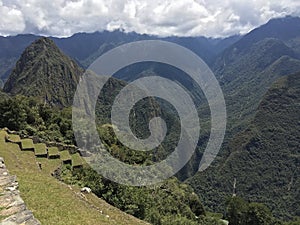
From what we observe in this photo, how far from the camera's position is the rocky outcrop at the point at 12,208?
9.90m

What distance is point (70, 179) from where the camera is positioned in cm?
2453

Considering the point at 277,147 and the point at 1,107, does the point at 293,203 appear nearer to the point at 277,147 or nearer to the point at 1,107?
the point at 277,147

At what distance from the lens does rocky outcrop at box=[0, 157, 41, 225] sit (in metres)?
9.90

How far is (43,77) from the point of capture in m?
171

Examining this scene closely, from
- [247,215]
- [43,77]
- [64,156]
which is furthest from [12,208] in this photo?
[43,77]

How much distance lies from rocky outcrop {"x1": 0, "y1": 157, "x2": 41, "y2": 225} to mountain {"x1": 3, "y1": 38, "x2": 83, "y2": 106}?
474ft

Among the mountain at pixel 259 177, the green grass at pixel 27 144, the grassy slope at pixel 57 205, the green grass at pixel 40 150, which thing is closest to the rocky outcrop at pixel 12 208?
the grassy slope at pixel 57 205

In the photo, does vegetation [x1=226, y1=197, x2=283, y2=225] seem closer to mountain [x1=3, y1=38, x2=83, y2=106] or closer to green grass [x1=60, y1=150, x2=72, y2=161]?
green grass [x1=60, y1=150, x2=72, y2=161]

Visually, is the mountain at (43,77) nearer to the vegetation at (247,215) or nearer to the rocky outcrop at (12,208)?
the vegetation at (247,215)

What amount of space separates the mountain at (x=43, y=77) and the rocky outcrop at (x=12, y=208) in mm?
144362

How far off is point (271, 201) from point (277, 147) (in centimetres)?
5810

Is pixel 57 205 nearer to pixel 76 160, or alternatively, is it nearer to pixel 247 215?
pixel 76 160

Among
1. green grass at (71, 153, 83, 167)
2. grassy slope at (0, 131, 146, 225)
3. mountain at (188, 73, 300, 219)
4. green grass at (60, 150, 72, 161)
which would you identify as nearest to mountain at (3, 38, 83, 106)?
mountain at (188, 73, 300, 219)

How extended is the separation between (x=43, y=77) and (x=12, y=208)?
168 metres
